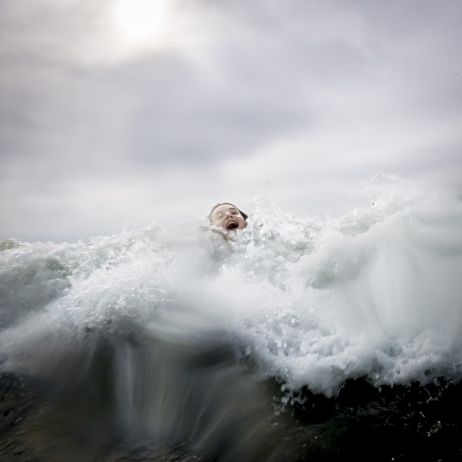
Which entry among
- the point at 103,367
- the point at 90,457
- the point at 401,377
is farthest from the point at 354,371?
the point at 103,367

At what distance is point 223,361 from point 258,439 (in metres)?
1.08

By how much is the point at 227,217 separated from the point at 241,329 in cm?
443

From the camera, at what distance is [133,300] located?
4766mm

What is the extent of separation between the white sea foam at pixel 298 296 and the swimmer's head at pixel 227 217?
44.9 inches

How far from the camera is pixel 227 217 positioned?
821 centimetres

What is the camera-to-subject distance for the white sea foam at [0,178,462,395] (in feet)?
10.4

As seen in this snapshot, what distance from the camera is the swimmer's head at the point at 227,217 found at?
798 centimetres

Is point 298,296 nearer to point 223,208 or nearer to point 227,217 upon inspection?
point 227,217

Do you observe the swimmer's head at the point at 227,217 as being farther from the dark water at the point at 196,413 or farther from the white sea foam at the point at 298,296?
the dark water at the point at 196,413

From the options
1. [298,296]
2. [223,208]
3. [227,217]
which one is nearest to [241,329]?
[298,296]

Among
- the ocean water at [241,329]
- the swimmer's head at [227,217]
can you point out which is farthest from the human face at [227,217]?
the ocean water at [241,329]

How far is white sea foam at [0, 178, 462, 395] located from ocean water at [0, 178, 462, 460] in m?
0.02

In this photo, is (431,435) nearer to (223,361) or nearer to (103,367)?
(223,361)

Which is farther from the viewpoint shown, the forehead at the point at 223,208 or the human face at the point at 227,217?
the forehead at the point at 223,208
